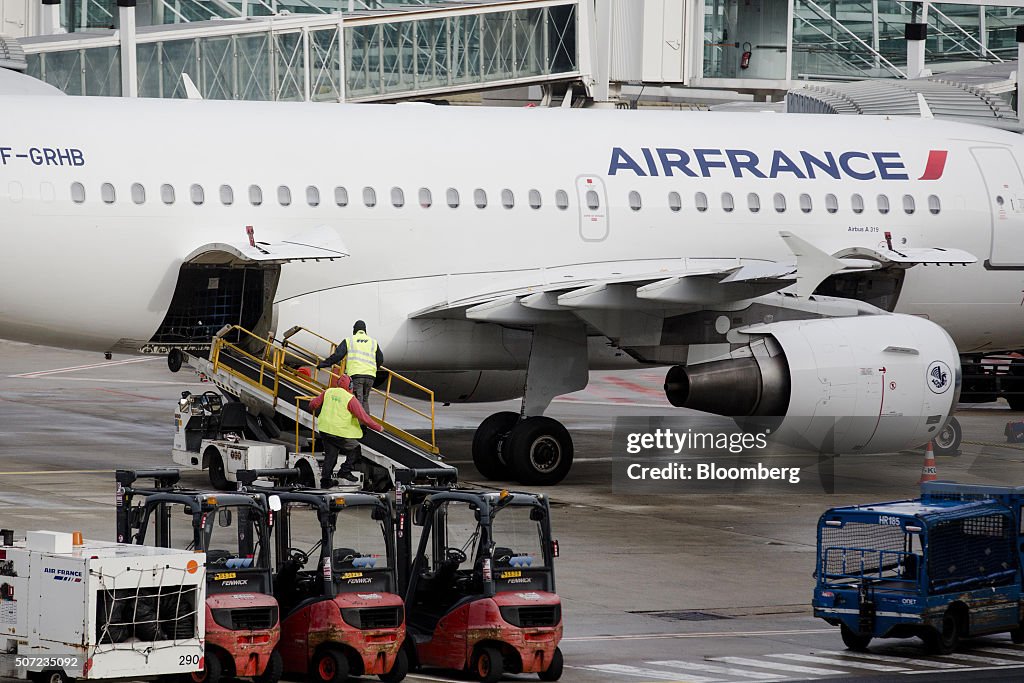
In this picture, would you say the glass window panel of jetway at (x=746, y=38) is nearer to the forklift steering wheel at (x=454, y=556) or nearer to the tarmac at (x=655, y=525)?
the tarmac at (x=655, y=525)

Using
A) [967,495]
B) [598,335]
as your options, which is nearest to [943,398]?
[598,335]

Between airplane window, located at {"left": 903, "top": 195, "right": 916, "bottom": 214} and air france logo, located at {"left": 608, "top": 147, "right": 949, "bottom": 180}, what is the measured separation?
33 centimetres

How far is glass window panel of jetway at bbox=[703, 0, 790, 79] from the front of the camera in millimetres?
60562

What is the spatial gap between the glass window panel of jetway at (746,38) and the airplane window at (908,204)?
3479cm

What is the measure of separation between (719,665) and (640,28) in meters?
43.7

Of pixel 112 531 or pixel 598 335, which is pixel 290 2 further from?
pixel 112 531

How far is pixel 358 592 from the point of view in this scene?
43.8 ft

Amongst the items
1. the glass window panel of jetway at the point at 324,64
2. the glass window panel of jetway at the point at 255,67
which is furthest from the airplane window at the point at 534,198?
the glass window panel of jetway at the point at 324,64

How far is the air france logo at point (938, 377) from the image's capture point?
2331 cm

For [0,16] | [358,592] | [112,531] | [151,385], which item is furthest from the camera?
[0,16]

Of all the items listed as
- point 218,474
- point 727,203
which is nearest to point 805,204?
point 727,203

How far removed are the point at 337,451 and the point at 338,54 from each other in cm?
2778

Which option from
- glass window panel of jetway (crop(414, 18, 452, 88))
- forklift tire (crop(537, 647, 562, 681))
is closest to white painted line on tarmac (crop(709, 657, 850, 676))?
forklift tire (crop(537, 647, 562, 681))

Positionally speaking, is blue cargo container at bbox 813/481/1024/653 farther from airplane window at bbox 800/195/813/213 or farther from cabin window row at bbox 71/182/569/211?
airplane window at bbox 800/195/813/213
